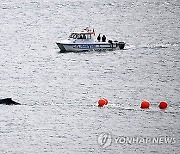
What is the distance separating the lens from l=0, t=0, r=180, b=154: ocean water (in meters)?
56.1

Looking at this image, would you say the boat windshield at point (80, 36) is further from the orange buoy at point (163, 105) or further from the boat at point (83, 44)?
the orange buoy at point (163, 105)

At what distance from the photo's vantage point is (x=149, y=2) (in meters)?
170

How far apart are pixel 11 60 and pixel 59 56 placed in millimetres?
5523

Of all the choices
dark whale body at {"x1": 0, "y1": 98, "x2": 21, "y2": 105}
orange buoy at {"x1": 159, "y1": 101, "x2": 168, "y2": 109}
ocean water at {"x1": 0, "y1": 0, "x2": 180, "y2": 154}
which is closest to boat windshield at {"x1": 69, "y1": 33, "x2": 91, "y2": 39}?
ocean water at {"x1": 0, "y1": 0, "x2": 180, "y2": 154}

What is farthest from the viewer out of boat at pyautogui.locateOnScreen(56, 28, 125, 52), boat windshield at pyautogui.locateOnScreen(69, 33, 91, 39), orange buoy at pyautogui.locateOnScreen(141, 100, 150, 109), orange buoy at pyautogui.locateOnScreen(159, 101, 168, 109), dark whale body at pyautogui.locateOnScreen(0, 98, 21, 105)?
boat windshield at pyautogui.locateOnScreen(69, 33, 91, 39)

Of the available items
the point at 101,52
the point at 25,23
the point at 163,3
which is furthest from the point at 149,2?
the point at 101,52

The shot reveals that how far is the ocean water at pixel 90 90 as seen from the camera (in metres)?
56.1

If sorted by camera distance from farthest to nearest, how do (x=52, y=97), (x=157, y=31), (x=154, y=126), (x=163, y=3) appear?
(x=163, y=3) → (x=157, y=31) → (x=52, y=97) → (x=154, y=126)

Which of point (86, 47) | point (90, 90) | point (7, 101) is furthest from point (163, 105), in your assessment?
point (86, 47)

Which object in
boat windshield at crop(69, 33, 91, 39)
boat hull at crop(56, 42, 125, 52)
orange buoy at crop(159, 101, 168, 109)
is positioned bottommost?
orange buoy at crop(159, 101, 168, 109)

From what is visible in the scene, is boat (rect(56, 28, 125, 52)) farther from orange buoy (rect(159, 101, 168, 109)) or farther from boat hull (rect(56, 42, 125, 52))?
orange buoy (rect(159, 101, 168, 109))

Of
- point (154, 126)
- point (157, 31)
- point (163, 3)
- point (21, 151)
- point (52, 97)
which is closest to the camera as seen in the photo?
point (21, 151)

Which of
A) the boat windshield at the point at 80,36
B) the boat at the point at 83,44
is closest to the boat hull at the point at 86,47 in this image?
the boat at the point at 83,44

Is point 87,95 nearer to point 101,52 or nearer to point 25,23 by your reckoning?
point 101,52
